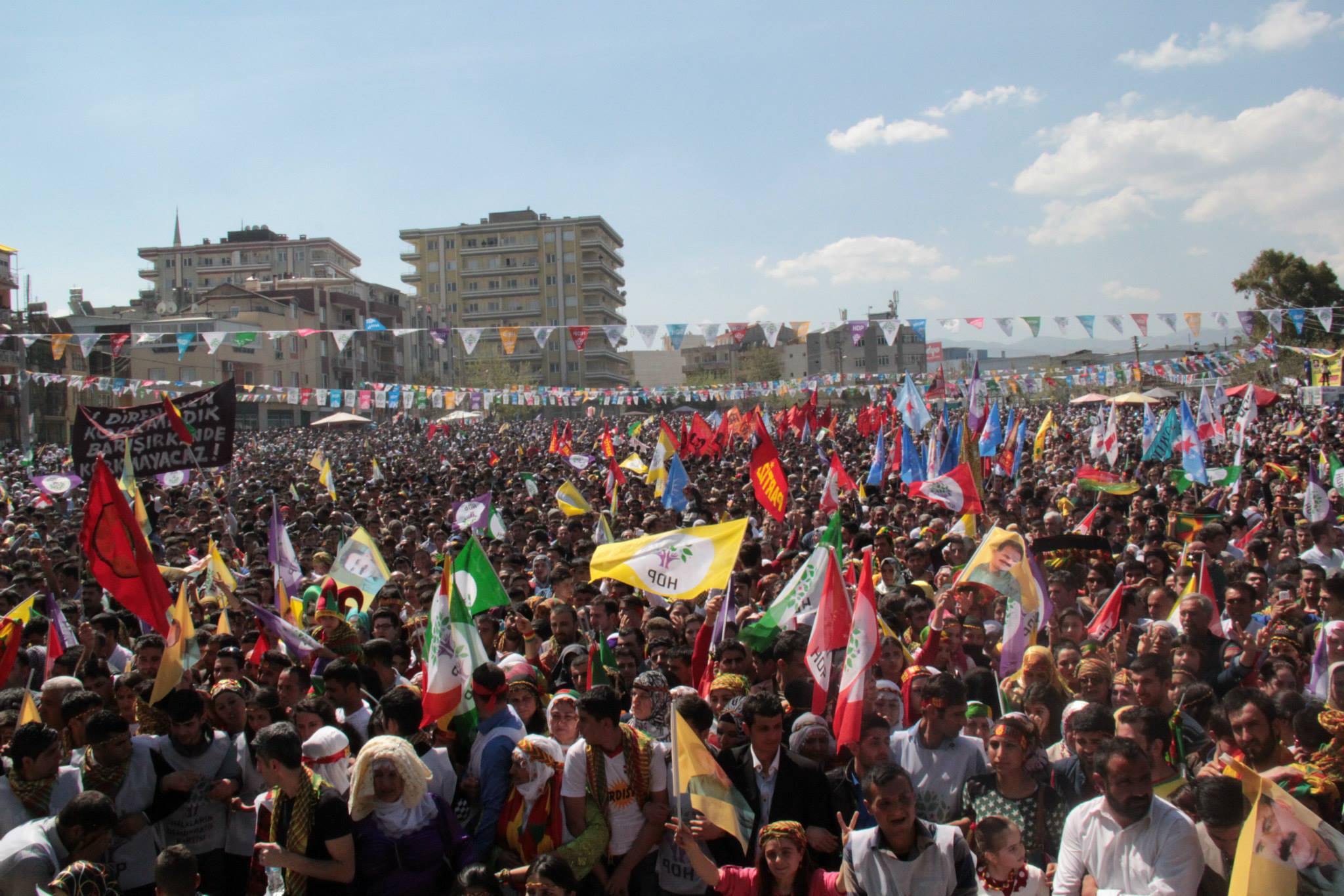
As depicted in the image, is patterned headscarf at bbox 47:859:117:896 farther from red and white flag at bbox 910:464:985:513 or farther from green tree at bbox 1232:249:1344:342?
green tree at bbox 1232:249:1344:342

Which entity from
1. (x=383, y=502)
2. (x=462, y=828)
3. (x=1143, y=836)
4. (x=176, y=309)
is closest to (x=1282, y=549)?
(x=1143, y=836)

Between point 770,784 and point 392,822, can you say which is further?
point 770,784

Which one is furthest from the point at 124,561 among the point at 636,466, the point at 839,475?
the point at 636,466

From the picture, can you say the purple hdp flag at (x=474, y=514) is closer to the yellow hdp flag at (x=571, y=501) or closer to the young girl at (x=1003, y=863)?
the yellow hdp flag at (x=571, y=501)

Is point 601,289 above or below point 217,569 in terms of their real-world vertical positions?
above

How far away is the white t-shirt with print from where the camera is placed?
4.57 m

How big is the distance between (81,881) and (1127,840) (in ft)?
12.1

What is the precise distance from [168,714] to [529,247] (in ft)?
329

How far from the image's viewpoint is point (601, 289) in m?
105

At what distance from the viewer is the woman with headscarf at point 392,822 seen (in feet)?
13.8

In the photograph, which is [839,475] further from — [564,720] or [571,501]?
[564,720]

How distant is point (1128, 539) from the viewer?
12.9m

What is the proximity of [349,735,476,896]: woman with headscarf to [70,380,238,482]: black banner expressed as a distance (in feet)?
22.9

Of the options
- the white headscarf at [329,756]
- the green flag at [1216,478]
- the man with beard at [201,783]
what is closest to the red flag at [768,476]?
the green flag at [1216,478]
